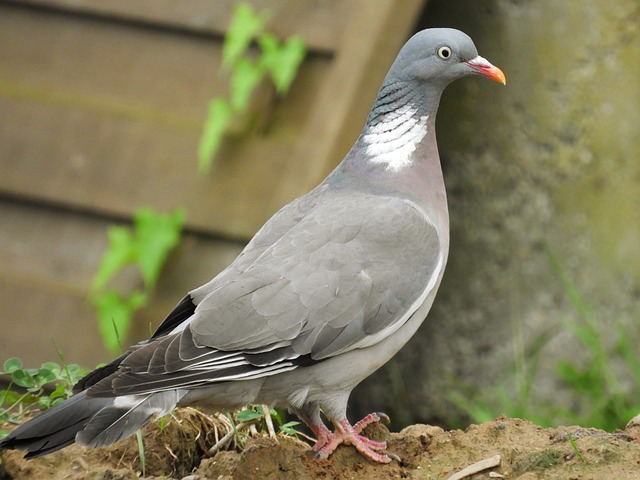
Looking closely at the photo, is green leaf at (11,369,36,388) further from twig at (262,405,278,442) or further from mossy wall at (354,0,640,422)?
mossy wall at (354,0,640,422)

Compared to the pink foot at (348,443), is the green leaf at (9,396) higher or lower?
lower

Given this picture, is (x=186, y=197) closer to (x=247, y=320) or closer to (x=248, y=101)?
(x=248, y=101)

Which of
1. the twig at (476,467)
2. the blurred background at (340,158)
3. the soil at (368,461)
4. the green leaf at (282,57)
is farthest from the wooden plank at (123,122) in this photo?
the twig at (476,467)

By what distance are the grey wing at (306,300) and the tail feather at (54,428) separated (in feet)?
A: 0.19

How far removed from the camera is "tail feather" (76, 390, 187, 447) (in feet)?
9.65

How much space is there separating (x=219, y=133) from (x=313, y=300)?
182 cm

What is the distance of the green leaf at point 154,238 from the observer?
492 centimetres

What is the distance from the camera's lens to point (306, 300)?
331 centimetres

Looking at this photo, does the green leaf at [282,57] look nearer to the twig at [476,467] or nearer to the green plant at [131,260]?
the green plant at [131,260]

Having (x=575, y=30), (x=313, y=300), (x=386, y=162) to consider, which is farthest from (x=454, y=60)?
(x=575, y=30)

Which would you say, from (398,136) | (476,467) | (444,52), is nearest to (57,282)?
(398,136)

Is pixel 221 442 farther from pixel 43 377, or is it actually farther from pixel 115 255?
pixel 115 255

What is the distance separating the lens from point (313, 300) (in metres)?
3.31

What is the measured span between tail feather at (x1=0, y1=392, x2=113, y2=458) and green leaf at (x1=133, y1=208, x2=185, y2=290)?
75.1 inches
